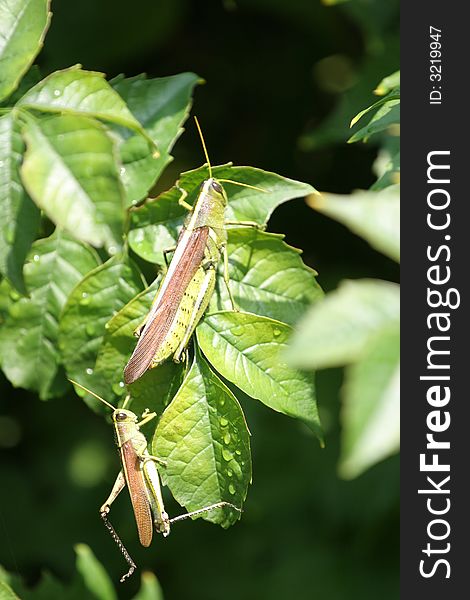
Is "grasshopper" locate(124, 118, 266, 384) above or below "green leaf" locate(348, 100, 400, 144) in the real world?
below

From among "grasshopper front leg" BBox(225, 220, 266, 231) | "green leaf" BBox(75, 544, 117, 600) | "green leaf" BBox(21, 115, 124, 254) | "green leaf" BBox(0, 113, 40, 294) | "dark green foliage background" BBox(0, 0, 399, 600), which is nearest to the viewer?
"green leaf" BBox(21, 115, 124, 254)

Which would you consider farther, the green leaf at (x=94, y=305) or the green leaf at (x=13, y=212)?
the green leaf at (x=94, y=305)

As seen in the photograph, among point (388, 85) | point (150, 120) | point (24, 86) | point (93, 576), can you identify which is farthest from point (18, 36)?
point (93, 576)

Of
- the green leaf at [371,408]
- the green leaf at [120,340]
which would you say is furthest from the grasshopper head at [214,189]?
the green leaf at [371,408]

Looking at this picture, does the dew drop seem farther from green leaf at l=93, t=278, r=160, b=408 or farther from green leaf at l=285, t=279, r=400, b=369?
green leaf at l=285, t=279, r=400, b=369

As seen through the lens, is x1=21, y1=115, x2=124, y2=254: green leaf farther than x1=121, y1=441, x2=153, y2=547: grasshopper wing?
No

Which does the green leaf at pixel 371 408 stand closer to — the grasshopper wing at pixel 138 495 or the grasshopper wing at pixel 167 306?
the grasshopper wing at pixel 167 306

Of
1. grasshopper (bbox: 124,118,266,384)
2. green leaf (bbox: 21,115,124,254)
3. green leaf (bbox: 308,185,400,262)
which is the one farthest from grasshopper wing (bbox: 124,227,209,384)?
green leaf (bbox: 308,185,400,262)

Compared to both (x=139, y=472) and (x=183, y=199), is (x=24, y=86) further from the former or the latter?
(x=139, y=472)
